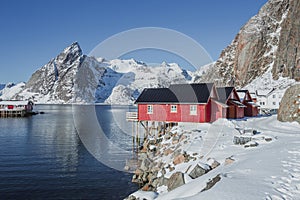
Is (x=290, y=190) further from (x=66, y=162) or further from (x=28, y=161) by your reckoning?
(x=28, y=161)

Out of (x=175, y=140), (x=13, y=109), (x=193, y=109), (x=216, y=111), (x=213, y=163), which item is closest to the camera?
(x=213, y=163)

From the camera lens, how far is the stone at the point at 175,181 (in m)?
16.7

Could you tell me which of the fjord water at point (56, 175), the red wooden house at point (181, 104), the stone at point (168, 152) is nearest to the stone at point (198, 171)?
the fjord water at point (56, 175)

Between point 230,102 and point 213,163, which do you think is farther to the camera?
point 230,102

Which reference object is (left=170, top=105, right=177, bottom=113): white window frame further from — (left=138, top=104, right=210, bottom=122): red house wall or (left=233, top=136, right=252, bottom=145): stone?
(left=233, top=136, right=252, bottom=145): stone

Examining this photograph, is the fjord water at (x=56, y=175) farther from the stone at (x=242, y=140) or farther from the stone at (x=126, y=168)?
the stone at (x=242, y=140)

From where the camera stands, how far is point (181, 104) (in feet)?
122

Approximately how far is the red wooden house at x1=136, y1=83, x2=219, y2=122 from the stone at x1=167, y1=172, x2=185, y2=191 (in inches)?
756

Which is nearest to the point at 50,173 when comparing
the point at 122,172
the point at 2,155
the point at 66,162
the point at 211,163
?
the point at 66,162

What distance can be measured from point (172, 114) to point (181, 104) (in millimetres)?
1923

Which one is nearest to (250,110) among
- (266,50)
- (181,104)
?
(181,104)

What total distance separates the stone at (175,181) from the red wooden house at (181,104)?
63.0 ft

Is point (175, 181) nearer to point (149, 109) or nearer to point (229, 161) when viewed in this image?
point (229, 161)

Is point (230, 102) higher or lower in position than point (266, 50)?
lower
